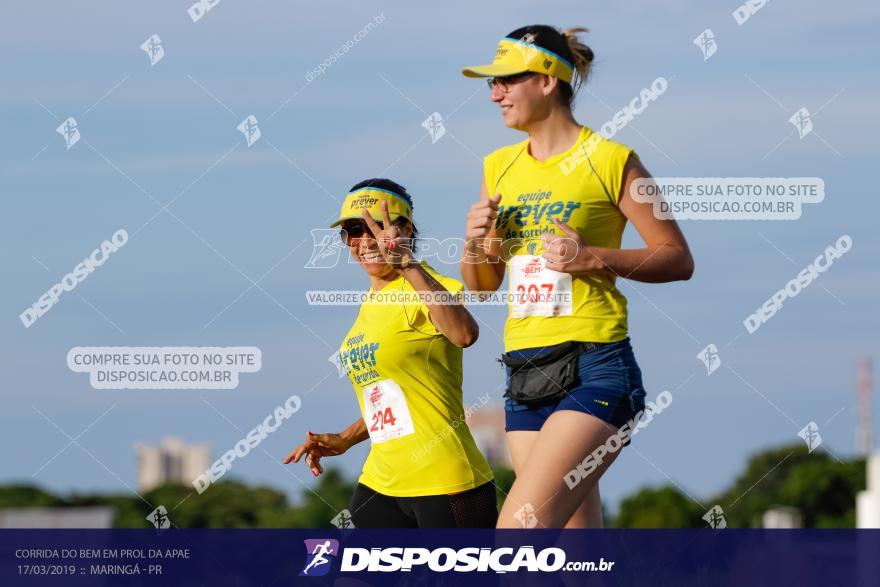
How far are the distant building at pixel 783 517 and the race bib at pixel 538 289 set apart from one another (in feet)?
264

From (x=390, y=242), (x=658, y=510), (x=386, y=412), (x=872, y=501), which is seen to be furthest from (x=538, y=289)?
(x=658, y=510)

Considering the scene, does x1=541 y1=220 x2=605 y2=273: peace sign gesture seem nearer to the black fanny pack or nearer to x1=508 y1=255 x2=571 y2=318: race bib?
x1=508 y1=255 x2=571 y2=318: race bib

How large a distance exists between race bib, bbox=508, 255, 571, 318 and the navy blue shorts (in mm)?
182

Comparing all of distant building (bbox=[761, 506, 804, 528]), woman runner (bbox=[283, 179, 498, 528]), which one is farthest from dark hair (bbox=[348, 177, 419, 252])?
distant building (bbox=[761, 506, 804, 528])

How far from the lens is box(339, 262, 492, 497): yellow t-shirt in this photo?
7.35 metres

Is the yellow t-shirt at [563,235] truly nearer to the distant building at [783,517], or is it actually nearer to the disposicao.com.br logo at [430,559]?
the disposicao.com.br logo at [430,559]

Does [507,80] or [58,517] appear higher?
[58,517]

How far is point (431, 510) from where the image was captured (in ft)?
24.0

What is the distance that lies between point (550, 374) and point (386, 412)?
1298 millimetres

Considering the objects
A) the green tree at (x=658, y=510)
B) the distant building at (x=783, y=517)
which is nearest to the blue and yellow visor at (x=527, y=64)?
the distant building at (x=783, y=517)

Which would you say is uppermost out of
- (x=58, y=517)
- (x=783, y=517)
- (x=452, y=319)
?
(x=783, y=517)

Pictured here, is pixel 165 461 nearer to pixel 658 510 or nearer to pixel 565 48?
pixel 658 510

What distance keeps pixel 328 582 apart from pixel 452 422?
1.10m

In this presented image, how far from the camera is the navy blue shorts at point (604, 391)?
20.7 feet
